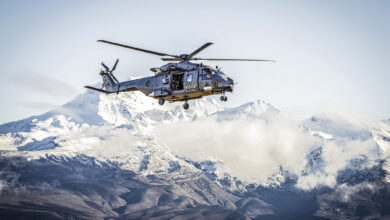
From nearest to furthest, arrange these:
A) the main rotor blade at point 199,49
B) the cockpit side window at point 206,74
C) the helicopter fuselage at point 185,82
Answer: the main rotor blade at point 199,49, the helicopter fuselage at point 185,82, the cockpit side window at point 206,74

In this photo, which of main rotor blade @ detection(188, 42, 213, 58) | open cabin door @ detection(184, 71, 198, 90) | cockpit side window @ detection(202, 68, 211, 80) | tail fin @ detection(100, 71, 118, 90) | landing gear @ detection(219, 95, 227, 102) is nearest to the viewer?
main rotor blade @ detection(188, 42, 213, 58)

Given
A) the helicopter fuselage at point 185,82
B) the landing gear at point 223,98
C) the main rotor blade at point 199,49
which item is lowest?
the landing gear at point 223,98

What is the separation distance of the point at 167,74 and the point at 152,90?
3.85 meters

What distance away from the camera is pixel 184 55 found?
5256cm

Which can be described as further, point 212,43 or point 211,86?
point 211,86

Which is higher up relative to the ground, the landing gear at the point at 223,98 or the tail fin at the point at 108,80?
the tail fin at the point at 108,80

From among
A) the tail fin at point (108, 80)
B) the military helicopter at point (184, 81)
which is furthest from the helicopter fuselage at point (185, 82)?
the tail fin at point (108, 80)

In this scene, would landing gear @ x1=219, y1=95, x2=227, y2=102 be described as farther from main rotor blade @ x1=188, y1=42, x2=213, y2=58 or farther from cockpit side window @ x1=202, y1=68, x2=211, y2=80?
main rotor blade @ x1=188, y1=42, x2=213, y2=58

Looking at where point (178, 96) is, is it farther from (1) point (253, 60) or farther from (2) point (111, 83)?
(2) point (111, 83)

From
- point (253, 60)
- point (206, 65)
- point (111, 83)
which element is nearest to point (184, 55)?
point (206, 65)

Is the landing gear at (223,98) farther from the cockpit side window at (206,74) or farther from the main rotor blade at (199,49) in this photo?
the main rotor blade at (199,49)

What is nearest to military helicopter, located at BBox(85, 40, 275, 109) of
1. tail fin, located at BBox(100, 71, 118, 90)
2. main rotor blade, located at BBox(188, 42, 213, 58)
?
main rotor blade, located at BBox(188, 42, 213, 58)

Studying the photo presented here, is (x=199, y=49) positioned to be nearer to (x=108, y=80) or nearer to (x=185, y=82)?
(x=185, y=82)

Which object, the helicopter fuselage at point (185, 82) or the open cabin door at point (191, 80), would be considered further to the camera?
the open cabin door at point (191, 80)
